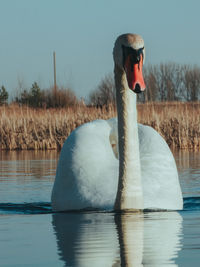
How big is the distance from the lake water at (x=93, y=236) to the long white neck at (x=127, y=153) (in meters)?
0.13

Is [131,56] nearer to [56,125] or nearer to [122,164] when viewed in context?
[122,164]

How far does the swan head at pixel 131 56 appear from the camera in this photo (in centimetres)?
620

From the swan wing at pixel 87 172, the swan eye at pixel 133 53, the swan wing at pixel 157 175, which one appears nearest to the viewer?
the swan eye at pixel 133 53

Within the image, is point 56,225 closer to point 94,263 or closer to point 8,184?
point 94,263

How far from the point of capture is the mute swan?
652 centimetres

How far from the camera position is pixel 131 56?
21.3ft

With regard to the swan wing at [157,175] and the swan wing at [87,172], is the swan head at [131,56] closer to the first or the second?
the swan wing at [87,172]

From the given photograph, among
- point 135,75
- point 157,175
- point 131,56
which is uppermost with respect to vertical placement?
point 131,56

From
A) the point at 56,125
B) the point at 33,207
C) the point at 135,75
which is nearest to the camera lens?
the point at 135,75

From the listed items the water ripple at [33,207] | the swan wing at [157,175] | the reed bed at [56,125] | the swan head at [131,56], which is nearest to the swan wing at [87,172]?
the swan wing at [157,175]

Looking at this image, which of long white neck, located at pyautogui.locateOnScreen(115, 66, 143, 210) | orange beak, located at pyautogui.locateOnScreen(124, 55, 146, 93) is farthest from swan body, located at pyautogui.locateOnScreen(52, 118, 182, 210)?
orange beak, located at pyautogui.locateOnScreen(124, 55, 146, 93)

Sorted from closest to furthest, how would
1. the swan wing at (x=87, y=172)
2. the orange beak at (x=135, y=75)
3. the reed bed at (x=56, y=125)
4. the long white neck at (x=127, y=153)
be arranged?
the orange beak at (x=135, y=75), the long white neck at (x=127, y=153), the swan wing at (x=87, y=172), the reed bed at (x=56, y=125)

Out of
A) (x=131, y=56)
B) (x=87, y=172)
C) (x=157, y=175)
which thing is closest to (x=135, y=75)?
(x=131, y=56)

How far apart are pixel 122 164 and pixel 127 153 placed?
0.10 meters
